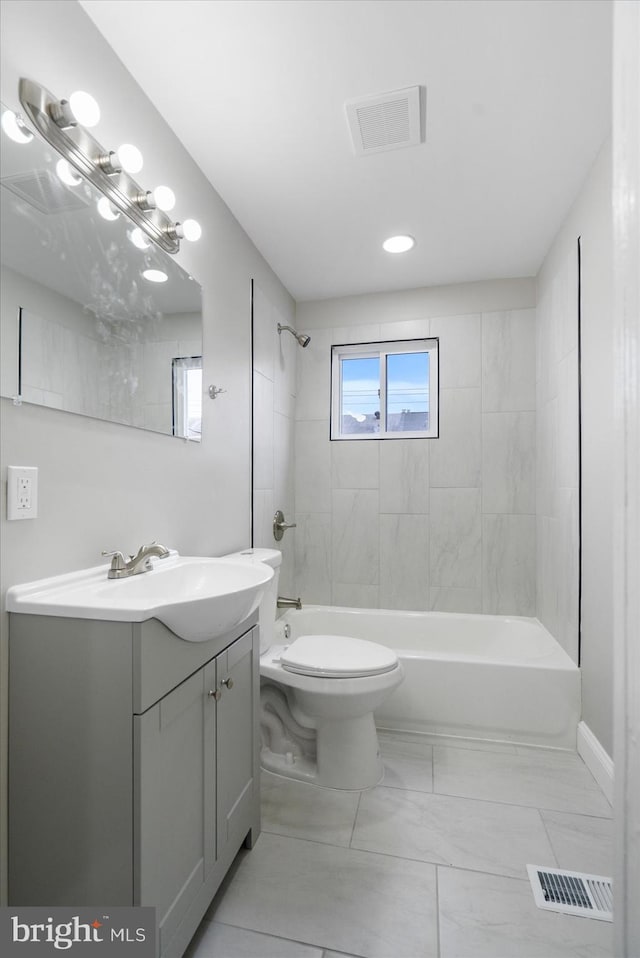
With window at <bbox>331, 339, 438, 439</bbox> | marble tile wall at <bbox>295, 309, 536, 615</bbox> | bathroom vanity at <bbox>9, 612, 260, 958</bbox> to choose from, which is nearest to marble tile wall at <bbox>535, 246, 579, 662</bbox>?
marble tile wall at <bbox>295, 309, 536, 615</bbox>

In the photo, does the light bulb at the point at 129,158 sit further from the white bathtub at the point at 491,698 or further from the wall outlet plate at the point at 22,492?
the white bathtub at the point at 491,698

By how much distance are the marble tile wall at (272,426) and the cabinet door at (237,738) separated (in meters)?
1.06

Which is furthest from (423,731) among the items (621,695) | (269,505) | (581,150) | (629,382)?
(581,150)

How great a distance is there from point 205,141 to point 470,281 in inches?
72.1

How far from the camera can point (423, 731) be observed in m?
2.29

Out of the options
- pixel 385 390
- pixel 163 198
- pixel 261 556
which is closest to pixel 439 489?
pixel 385 390

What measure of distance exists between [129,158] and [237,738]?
1.68 metres

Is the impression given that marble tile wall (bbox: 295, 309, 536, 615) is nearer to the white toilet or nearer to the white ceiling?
the white ceiling

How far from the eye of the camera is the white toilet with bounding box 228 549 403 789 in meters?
1.82

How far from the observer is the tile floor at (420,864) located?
4.02ft

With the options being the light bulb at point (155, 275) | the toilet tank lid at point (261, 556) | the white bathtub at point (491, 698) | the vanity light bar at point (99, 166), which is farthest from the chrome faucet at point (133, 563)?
the white bathtub at point (491, 698)

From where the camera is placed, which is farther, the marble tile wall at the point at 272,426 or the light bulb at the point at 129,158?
the marble tile wall at the point at 272,426

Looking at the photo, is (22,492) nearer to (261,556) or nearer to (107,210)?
(107,210)

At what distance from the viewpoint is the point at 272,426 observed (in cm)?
280
